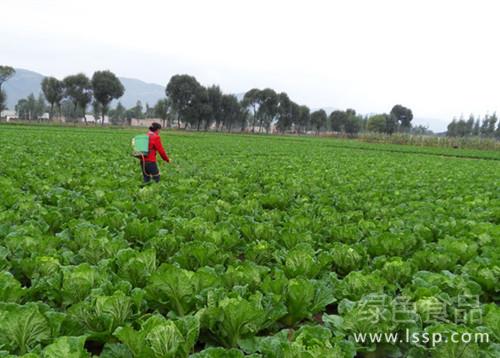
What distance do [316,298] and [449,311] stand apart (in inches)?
43.0

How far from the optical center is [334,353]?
7.75ft

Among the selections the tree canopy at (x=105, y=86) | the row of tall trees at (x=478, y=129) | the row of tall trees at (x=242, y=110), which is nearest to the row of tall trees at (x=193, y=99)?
the row of tall trees at (x=242, y=110)

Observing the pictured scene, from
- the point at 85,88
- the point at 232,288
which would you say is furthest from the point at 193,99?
the point at 232,288

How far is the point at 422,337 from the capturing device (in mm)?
2850

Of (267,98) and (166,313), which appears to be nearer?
(166,313)

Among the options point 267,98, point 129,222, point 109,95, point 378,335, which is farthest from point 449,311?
point 267,98

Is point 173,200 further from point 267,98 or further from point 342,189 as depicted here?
point 267,98

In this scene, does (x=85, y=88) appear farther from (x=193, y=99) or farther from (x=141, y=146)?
(x=141, y=146)

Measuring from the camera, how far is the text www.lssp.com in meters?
2.61

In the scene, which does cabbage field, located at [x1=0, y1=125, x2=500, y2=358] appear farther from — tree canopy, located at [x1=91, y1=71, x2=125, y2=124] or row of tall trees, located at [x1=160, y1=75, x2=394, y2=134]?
row of tall trees, located at [x1=160, y1=75, x2=394, y2=134]

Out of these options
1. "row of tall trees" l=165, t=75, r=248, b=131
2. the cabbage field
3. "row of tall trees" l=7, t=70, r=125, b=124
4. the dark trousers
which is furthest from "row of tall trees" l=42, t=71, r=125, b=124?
the cabbage field

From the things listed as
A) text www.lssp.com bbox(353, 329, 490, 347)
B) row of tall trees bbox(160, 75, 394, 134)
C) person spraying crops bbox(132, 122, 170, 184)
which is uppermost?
row of tall trees bbox(160, 75, 394, 134)

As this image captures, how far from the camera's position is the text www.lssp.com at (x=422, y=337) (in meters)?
2.61

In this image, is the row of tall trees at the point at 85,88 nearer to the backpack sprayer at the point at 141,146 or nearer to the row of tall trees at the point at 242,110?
the row of tall trees at the point at 242,110
